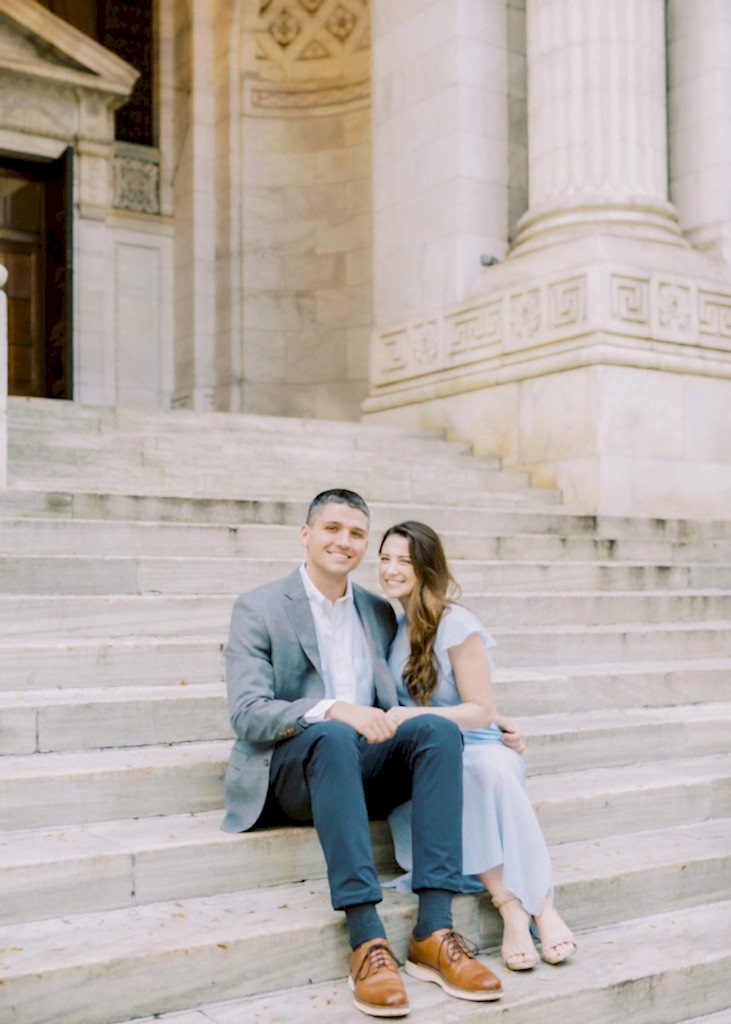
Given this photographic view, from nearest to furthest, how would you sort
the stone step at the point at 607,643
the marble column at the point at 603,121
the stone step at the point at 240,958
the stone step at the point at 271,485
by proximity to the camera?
the stone step at the point at 240,958, the stone step at the point at 607,643, the stone step at the point at 271,485, the marble column at the point at 603,121

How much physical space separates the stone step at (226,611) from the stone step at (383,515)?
649mm

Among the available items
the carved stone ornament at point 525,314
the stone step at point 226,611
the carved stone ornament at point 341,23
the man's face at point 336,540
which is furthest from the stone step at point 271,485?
the carved stone ornament at point 341,23

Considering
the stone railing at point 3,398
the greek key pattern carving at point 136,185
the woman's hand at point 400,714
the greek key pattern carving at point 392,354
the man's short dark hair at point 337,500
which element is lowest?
the woman's hand at point 400,714

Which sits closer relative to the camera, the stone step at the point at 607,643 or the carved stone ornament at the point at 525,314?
the stone step at the point at 607,643

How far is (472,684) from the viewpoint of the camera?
4.11 meters

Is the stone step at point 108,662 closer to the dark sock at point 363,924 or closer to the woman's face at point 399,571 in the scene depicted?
the woman's face at point 399,571

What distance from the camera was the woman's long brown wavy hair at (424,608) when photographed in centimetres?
414

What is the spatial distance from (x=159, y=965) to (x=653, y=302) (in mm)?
7064

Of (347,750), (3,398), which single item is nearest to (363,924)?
(347,750)

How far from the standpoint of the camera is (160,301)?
14633 millimetres

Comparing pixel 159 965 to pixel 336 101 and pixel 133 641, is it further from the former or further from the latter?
pixel 336 101

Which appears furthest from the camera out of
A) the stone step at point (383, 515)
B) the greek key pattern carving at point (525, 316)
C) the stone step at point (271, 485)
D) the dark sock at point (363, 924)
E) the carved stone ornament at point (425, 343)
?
the carved stone ornament at point (425, 343)

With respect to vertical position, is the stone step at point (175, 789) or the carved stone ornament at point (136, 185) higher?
the carved stone ornament at point (136, 185)

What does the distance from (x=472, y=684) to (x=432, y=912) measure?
0.79 m
